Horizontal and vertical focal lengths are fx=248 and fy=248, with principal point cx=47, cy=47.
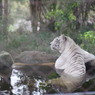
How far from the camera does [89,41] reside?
7.39 ft

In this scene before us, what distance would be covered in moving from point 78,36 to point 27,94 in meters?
1.41

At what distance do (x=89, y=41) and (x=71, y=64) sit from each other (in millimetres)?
729

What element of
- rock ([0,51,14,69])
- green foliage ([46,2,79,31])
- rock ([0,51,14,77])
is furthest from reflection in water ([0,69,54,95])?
green foliage ([46,2,79,31])

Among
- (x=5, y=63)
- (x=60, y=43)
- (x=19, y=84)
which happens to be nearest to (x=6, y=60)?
(x=5, y=63)

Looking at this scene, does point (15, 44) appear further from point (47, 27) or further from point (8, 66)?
point (47, 27)

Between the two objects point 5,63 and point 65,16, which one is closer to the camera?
point 5,63

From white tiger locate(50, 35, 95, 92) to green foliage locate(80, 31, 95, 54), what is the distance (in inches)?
16.2

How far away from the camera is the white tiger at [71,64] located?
1.39m

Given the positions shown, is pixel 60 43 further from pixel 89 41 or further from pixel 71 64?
pixel 89 41

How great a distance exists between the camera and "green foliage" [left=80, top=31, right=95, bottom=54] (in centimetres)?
216

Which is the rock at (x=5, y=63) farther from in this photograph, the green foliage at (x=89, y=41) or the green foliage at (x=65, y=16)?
the green foliage at (x=65, y=16)

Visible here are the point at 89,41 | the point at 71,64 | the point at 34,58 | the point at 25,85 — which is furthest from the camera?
the point at 89,41

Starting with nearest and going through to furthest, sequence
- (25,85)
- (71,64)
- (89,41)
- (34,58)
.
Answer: (25,85) → (71,64) → (34,58) → (89,41)

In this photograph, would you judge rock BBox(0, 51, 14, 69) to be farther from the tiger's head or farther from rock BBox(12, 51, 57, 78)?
the tiger's head
